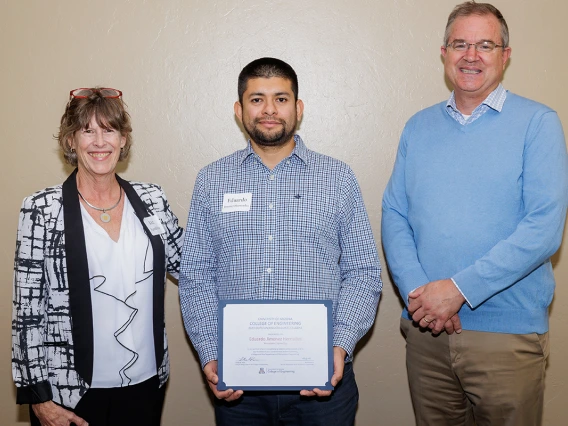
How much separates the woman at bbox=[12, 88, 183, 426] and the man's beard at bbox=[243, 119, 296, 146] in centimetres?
57

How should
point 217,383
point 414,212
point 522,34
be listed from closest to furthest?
1. point 217,383
2. point 414,212
3. point 522,34

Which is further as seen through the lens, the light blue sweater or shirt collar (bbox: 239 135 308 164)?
shirt collar (bbox: 239 135 308 164)

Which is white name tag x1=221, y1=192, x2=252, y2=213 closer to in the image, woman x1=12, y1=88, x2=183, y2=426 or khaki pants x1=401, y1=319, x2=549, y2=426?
woman x1=12, y1=88, x2=183, y2=426

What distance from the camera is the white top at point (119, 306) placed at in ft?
7.66

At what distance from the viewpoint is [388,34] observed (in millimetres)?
3240

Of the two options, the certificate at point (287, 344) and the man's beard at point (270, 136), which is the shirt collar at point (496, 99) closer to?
the man's beard at point (270, 136)

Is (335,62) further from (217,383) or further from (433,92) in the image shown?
(217,383)

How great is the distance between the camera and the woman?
2.28m

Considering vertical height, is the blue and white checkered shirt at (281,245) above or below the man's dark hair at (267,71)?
below

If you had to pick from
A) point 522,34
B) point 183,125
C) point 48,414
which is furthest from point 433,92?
point 48,414

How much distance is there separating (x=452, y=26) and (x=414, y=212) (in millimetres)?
843

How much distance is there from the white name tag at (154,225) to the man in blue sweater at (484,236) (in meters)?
1.04

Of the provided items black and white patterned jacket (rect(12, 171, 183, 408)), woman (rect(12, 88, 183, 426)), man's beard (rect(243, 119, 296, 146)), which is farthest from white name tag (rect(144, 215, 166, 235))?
man's beard (rect(243, 119, 296, 146))

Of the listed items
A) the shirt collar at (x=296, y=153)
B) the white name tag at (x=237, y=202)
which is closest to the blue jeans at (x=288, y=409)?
the white name tag at (x=237, y=202)
